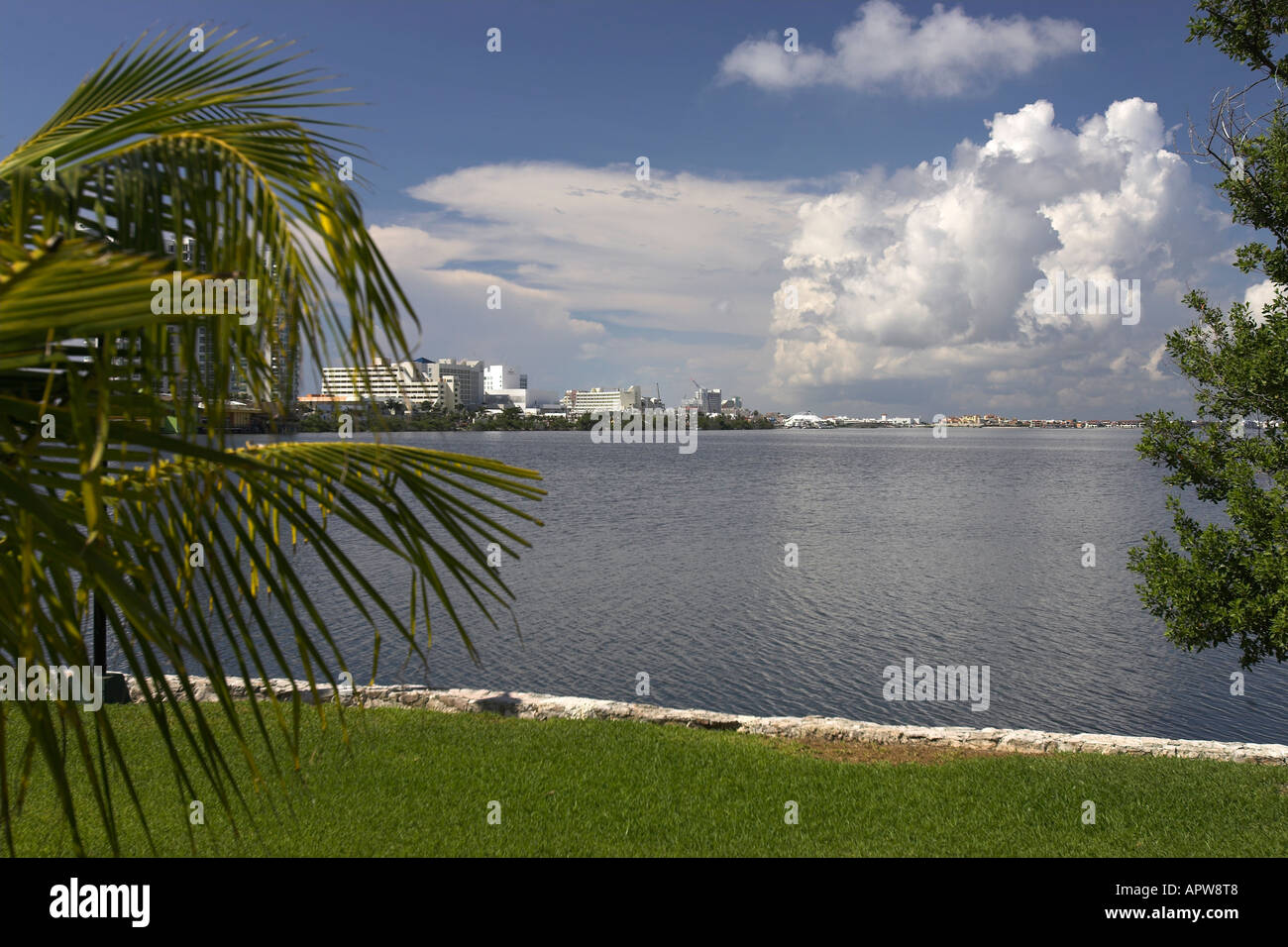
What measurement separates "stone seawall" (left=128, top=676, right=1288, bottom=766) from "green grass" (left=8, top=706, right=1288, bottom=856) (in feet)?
1.98

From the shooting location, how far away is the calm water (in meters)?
14.7

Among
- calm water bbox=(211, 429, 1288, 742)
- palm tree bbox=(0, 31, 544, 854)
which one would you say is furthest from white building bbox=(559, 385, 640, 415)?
palm tree bbox=(0, 31, 544, 854)

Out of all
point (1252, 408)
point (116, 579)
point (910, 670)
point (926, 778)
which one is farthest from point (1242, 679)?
point (116, 579)

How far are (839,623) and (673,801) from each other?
13.0m

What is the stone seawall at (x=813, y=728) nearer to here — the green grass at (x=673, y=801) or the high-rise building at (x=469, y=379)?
the green grass at (x=673, y=801)

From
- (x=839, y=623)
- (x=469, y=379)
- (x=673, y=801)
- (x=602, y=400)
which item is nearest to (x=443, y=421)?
(x=673, y=801)

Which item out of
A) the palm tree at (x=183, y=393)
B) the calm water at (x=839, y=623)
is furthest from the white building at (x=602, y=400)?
the palm tree at (x=183, y=393)

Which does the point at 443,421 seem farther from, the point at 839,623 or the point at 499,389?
the point at 499,389

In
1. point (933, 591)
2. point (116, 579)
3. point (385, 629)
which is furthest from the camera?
point (933, 591)

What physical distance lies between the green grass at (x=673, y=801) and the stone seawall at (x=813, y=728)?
1.98 ft
